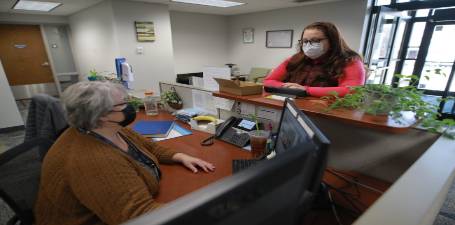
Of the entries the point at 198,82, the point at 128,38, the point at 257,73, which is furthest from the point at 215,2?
the point at 198,82

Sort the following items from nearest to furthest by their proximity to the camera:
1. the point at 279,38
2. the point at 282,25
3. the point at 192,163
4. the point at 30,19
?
the point at 192,163, the point at 30,19, the point at 282,25, the point at 279,38

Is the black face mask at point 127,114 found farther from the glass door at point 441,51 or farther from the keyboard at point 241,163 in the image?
the glass door at point 441,51

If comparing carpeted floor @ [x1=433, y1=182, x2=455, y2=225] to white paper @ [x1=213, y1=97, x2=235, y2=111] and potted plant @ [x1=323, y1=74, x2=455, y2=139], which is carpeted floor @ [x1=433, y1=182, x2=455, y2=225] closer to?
potted plant @ [x1=323, y1=74, x2=455, y2=139]

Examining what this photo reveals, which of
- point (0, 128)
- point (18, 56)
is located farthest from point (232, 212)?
point (18, 56)

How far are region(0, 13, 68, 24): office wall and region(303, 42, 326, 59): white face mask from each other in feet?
21.6

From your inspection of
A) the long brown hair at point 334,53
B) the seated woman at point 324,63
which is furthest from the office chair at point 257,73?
the long brown hair at point 334,53

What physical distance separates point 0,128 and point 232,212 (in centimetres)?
504

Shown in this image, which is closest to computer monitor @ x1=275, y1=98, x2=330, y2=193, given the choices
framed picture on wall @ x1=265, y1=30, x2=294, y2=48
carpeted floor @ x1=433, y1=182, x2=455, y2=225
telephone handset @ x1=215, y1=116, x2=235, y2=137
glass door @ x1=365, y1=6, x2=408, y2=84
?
telephone handset @ x1=215, y1=116, x2=235, y2=137

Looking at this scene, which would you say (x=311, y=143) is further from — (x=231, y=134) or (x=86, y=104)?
(x=231, y=134)

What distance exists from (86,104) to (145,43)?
12.9 ft

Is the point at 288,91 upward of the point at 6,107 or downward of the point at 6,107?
upward

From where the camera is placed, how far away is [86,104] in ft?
2.77

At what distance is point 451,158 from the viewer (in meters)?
0.73

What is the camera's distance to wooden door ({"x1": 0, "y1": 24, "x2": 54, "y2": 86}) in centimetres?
552
